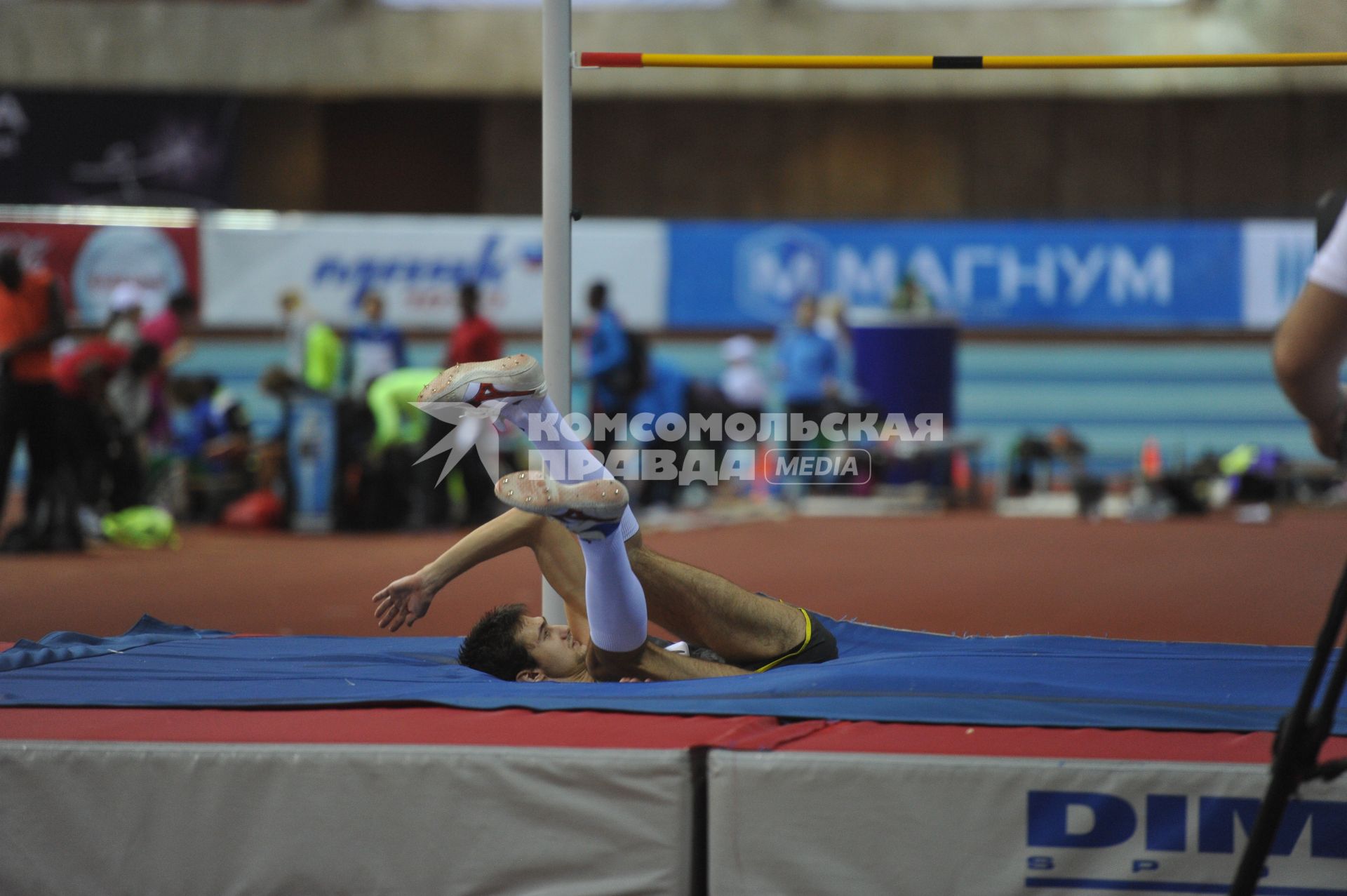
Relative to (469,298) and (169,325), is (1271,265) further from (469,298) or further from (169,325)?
(169,325)

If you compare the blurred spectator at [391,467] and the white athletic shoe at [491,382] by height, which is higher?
the white athletic shoe at [491,382]

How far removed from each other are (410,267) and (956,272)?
5052 mm

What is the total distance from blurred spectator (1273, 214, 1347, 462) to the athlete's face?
68.2 inches

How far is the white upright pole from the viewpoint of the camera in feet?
10.8

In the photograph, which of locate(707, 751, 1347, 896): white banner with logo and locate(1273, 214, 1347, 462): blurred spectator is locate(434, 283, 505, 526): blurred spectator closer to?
locate(707, 751, 1347, 896): white banner with logo

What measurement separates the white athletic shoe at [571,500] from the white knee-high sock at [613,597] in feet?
0.33

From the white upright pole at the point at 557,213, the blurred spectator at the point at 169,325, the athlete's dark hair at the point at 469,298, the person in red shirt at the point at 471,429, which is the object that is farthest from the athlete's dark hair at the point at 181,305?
the white upright pole at the point at 557,213

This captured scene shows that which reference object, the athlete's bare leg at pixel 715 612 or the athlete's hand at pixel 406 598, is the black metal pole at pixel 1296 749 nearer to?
the athlete's bare leg at pixel 715 612

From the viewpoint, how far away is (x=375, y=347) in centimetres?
945

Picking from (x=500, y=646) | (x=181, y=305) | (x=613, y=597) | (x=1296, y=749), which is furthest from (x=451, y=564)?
(x=181, y=305)

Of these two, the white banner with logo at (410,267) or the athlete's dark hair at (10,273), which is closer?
the athlete's dark hair at (10,273)

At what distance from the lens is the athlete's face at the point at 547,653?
292 centimetres

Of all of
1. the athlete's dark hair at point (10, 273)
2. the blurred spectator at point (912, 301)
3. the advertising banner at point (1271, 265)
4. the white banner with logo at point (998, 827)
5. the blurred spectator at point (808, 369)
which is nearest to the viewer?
the white banner with logo at point (998, 827)

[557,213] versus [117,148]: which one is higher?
[117,148]
